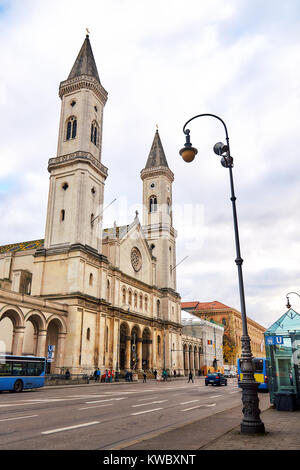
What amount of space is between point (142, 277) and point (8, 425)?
5269 cm

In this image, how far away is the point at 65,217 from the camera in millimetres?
47156

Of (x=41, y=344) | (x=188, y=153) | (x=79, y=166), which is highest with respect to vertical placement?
(x=79, y=166)

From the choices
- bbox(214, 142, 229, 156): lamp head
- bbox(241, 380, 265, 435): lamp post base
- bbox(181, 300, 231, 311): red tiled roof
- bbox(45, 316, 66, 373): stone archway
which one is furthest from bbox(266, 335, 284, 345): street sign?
bbox(181, 300, 231, 311): red tiled roof

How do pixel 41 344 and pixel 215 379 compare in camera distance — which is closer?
pixel 41 344

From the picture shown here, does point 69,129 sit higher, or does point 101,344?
point 69,129

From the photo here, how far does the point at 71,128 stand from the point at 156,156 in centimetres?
2882

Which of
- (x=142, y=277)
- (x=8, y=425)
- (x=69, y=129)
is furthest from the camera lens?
(x=142, y=277)

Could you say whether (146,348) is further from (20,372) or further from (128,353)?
(20,372)

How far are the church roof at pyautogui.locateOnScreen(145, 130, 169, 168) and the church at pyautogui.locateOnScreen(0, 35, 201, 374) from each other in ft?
60.3

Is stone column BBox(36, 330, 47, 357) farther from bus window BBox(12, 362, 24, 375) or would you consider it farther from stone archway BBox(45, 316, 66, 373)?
bus window BBox(12, 362, 24, 375)

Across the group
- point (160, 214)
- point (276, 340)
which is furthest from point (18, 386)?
point (160, 214)

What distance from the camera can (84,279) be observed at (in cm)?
4406
